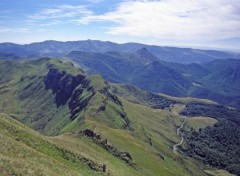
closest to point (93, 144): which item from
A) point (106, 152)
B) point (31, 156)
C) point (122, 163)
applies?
point (106, 152)

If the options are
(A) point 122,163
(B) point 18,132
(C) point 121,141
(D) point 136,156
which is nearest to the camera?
(B) point 18,132

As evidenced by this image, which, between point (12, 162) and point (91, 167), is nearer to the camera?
point (12, 162)

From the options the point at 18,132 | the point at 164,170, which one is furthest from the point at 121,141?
the point at 18,132

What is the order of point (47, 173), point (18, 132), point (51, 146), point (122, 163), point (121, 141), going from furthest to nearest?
point (121, 141) < point (122, 163) < point (51, 146) < point (18, 132) < point (47, 173)

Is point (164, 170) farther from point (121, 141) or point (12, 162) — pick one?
point (12, 162)

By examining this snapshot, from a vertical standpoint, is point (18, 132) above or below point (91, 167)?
above

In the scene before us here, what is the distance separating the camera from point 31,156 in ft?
203

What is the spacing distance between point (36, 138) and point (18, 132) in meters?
5.81

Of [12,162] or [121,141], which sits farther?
[121,141]

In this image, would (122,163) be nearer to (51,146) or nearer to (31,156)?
(51,146)

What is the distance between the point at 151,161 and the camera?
17250cm

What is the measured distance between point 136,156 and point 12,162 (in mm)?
121762

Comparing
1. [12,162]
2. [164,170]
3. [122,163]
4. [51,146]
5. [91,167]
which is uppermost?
[12,162]

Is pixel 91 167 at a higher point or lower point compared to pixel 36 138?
lower
